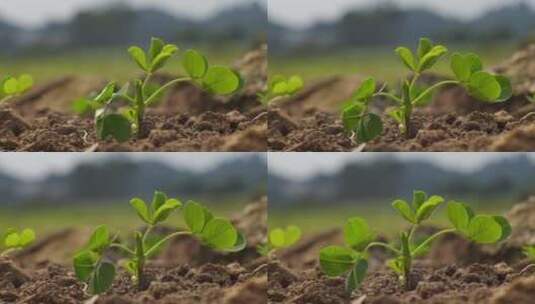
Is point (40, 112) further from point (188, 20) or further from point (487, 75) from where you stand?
point (487, 75)

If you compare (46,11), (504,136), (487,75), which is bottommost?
(504,136)

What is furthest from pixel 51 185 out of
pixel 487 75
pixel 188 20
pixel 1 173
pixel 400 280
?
pixel 487 75

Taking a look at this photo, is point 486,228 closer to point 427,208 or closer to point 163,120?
point 427,208

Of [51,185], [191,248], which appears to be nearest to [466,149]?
[191,248]

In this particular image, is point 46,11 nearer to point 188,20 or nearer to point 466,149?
point 188,20

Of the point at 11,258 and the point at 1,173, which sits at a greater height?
the point at 1,173
